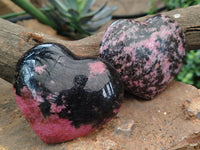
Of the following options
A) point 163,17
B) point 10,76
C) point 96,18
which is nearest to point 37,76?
point 10,76

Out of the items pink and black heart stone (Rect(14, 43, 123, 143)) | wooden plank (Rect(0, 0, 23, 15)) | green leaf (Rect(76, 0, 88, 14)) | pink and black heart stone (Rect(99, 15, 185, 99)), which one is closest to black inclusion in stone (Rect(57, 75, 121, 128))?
pink and black heart stone (Rect(14, 43, 123, 143))

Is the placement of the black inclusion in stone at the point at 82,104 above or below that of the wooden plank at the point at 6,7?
below

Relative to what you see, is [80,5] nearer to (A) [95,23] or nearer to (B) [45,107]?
(A) [95,23]

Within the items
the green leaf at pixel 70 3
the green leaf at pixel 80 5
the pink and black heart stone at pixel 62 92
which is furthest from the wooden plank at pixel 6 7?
the pink and black heart stone at pixel 62 92

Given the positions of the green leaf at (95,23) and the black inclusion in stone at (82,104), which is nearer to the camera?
the black inclusion in stone at (82,104)

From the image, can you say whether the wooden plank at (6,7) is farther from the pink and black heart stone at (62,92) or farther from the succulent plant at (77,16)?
the pink and black heart stone at (62,92)

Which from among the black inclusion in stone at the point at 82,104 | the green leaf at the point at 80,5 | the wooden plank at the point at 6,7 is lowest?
the black inclusion in stone at the point at 82,104
